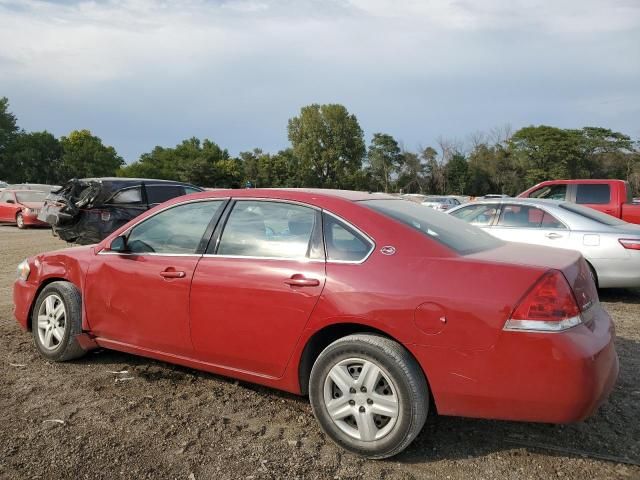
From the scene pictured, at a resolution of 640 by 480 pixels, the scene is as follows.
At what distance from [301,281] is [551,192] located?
9.56 meters

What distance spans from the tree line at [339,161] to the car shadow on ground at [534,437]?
72.6 m

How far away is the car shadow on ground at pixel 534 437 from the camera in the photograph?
301 centimetres

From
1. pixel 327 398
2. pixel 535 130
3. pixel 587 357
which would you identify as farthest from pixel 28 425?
pixel 535 130

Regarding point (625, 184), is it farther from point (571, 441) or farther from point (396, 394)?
point (396, 394)

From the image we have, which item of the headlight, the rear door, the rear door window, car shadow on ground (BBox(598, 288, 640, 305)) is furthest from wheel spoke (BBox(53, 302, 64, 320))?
the rear door window

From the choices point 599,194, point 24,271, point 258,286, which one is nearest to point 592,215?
point 599,194

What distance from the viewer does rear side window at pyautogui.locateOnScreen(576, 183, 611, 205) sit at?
10539mm

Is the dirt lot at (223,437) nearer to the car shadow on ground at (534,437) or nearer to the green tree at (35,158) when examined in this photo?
the car shadow on ground at (534,437)

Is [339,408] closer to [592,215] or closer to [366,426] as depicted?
[366,426]

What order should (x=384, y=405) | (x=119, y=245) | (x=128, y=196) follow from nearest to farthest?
(x=384, y=405) → (x=119, y=245) → (x=128, y=196)

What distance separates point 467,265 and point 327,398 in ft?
3.63

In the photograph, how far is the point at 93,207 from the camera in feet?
34.9

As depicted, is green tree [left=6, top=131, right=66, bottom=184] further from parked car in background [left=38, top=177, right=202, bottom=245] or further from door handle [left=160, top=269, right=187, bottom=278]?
door handle [left=160, top=269, right=187, bottom=278]

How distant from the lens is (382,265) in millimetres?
2994
